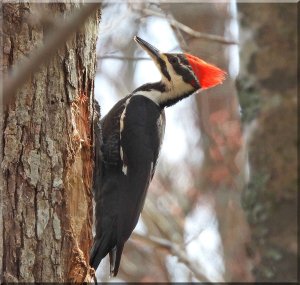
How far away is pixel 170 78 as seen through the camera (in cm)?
427

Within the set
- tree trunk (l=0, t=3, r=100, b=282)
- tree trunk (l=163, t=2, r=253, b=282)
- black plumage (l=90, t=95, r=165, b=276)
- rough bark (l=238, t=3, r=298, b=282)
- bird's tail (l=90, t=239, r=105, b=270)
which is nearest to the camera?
tree trunk (l=0, t=3, r=100, b=282)

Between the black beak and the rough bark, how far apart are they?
70cm

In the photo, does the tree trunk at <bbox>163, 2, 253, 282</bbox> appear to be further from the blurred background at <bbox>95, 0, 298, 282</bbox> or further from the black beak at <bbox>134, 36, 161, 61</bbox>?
the black beak at <bbox>134, 36, 161, 61</bbox>

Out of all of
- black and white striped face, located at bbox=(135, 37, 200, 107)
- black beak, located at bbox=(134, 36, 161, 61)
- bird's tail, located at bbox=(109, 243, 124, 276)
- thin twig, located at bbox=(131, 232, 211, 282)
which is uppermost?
black beak, located at bbox=(134, 36, 161, 61)

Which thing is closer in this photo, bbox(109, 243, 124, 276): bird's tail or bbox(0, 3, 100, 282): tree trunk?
bbox(0, 3, 100, 282): tree trunk

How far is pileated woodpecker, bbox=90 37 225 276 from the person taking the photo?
3.58 meters

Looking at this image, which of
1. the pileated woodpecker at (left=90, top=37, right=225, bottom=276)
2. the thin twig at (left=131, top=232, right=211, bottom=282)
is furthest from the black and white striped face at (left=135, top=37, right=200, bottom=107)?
the thin twig at (left=131, top=232, right=211, bottom=282)

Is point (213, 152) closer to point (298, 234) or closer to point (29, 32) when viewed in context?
point (298, 234)

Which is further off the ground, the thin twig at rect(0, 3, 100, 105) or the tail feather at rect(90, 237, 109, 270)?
the thin twig at rect(0, 3, 100, 105)

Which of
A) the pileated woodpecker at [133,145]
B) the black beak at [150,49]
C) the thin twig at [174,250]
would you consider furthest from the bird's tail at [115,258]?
the black beak at [150,49]

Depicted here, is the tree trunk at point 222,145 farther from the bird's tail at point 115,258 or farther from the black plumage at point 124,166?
the bird's tail at point 115,258

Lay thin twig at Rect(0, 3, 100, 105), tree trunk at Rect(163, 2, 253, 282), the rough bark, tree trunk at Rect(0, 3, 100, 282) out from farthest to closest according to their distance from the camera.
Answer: tree trunk at Rect(163, 2, 253, 282) < the rough bark < tree trunk at Rect(0, 3, 100, 282) < thin twig at Rect(0, 3, 100, 105)

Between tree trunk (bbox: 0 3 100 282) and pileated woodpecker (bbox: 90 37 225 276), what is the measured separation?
69 centimetres

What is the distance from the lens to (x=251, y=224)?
3209 millimetres
